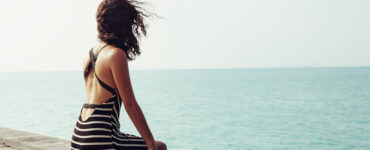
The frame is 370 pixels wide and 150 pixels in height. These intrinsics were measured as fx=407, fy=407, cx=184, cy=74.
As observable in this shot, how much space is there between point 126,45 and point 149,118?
3550 cm

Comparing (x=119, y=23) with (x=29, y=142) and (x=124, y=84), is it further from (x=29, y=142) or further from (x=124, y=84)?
(x=29, y=142)

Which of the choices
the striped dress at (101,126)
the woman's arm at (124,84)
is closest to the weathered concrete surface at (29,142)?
the striped dress at (101,126)

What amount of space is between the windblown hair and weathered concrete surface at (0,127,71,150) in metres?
3.63

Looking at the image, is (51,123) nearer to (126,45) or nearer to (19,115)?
(19,115)

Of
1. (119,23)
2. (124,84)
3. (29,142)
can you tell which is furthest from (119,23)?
(29,142)

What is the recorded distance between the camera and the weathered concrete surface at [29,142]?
5.66 m

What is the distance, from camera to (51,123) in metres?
33.4

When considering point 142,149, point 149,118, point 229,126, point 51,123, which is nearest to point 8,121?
point 51,123

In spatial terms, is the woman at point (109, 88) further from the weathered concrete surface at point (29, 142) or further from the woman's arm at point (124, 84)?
the weathered concrete surface at point (29, 142)

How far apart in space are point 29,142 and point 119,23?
4348mm

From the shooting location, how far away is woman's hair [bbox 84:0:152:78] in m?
2.29

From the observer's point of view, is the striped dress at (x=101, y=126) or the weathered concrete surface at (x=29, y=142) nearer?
the striped dress at (x=101, y=126)

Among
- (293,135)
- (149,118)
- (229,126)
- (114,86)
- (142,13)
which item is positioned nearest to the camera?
(114,86)

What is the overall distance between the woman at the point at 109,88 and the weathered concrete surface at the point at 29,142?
348 centimetres
